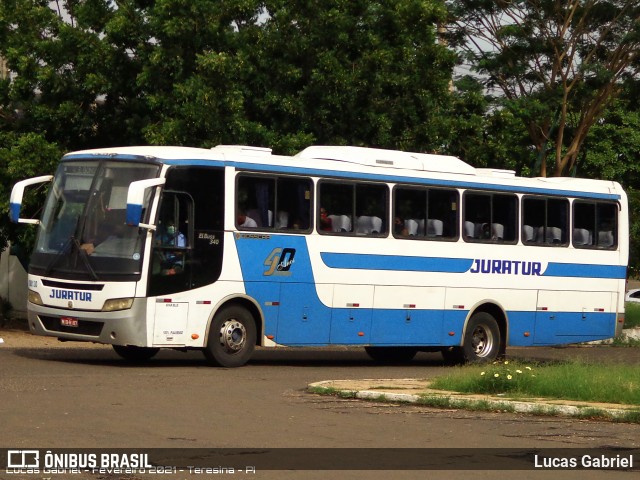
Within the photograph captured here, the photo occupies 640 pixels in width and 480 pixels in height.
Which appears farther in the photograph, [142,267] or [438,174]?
[438,174]

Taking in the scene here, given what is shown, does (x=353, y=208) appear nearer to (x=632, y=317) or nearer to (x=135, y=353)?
(x=135, y=353)

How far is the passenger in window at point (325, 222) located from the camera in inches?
817

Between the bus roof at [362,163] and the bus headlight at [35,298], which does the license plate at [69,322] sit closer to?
the bus headlight at [35,298]

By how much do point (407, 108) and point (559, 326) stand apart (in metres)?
7.13

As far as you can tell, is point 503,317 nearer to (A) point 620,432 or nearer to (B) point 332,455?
(A) point 620,432

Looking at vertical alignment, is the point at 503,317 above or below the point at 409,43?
below

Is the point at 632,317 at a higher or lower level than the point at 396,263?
lower

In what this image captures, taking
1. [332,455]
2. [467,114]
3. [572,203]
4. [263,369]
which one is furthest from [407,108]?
[332,455]

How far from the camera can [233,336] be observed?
19719 millimetres

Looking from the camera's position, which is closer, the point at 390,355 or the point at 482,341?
the point at 482,341

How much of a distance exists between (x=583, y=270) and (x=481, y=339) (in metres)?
2.59

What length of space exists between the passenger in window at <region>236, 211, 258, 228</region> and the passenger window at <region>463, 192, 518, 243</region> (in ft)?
15.1

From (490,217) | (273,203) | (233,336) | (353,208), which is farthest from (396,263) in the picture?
(233,336)

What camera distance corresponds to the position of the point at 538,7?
115 ft
